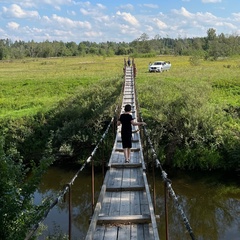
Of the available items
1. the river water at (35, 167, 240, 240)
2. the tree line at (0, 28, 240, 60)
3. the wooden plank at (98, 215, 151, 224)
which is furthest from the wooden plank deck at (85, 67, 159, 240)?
the tree line at (0, 28, 240, 60)

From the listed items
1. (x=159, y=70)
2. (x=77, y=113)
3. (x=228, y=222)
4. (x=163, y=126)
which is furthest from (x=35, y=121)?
(x=159, y=70)

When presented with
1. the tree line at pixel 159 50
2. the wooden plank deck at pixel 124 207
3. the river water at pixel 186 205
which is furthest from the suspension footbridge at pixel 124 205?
the tree line at pixel 159 50

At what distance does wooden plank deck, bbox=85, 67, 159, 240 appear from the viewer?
4.86 metres

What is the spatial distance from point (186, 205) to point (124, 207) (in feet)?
26.2

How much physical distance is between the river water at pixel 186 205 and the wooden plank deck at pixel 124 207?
4.05 meters

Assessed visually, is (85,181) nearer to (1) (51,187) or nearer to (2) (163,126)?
(1) (51,187)

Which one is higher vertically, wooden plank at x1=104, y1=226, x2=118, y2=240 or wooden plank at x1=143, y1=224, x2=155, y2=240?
wooden plank at x1=143, y1=224, x2=155, y2=240

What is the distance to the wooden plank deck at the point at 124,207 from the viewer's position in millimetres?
4859

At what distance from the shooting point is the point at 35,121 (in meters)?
19.9

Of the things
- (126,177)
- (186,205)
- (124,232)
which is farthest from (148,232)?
(186,205)

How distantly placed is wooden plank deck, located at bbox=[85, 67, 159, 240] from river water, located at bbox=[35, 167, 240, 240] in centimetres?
405

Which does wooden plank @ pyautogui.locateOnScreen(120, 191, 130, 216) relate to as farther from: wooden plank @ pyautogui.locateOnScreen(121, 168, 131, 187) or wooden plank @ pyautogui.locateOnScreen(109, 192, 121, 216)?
wooden plank @ pyautogui.locateOnScreen(121, 168, 131, 187)

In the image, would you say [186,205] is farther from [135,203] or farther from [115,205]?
[115,205]

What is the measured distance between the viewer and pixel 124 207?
574 cm
